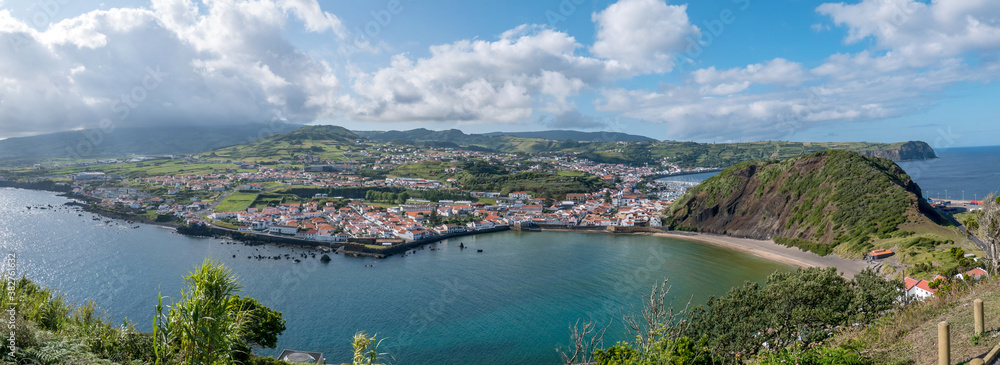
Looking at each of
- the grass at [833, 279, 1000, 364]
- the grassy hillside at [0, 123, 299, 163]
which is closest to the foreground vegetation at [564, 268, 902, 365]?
the grass at [833, 279, 1000, 364]

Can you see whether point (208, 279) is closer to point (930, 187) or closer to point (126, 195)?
point (126, 195)

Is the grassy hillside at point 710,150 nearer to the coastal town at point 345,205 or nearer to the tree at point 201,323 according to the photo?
the coastal town at point 345,205

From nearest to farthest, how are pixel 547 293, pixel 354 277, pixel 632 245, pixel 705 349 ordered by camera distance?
pixel 705 349 → pixel 547 293 → pixel 354 277 → pixel 632 245

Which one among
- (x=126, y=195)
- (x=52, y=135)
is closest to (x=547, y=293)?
(x=126, y=195)

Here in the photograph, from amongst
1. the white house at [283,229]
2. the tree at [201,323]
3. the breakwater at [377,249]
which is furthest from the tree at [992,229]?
the white house at [283,229]

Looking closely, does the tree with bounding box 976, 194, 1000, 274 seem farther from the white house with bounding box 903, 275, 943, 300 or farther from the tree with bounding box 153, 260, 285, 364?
the tree with bounding box 153, 260, 285, 364

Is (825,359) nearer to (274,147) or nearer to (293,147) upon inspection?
(293,147)
